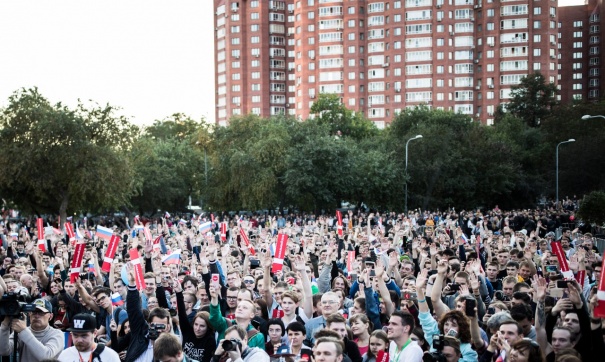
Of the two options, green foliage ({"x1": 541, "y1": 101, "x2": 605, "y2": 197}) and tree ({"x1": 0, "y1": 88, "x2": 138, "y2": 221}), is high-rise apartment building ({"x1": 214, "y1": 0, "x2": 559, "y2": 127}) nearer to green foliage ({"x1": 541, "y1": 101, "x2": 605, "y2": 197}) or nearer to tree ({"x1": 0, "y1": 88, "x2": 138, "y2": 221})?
green foliage ({"x1": 541, "y1": 101, "x2": 605, "y2": 197})

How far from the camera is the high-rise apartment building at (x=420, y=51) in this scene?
116m

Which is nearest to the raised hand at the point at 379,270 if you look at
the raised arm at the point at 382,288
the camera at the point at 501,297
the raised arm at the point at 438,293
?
the raised arm at the point at 382,288

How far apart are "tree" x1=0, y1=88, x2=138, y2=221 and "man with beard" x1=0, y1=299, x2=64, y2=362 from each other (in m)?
36.1

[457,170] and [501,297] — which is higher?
[457,170]

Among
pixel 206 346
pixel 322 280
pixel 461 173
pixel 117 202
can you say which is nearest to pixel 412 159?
pixel 461 173

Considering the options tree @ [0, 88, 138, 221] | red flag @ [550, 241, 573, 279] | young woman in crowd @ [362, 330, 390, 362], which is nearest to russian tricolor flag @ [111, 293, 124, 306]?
young woman in crowd @ [362, 330, 390, 362]

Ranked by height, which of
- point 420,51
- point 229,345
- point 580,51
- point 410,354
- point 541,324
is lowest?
point 410,354

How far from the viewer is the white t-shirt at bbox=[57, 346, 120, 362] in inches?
281

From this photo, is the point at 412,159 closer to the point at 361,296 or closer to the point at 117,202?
the point at 117,202

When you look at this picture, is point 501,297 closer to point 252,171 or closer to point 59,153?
point 59,153

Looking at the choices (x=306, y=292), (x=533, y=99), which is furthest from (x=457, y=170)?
(x=306, y=292)

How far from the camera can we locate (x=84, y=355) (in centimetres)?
725

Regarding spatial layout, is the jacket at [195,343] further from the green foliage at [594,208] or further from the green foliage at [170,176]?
the green foliage at [170,176]

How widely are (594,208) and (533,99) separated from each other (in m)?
82.8
